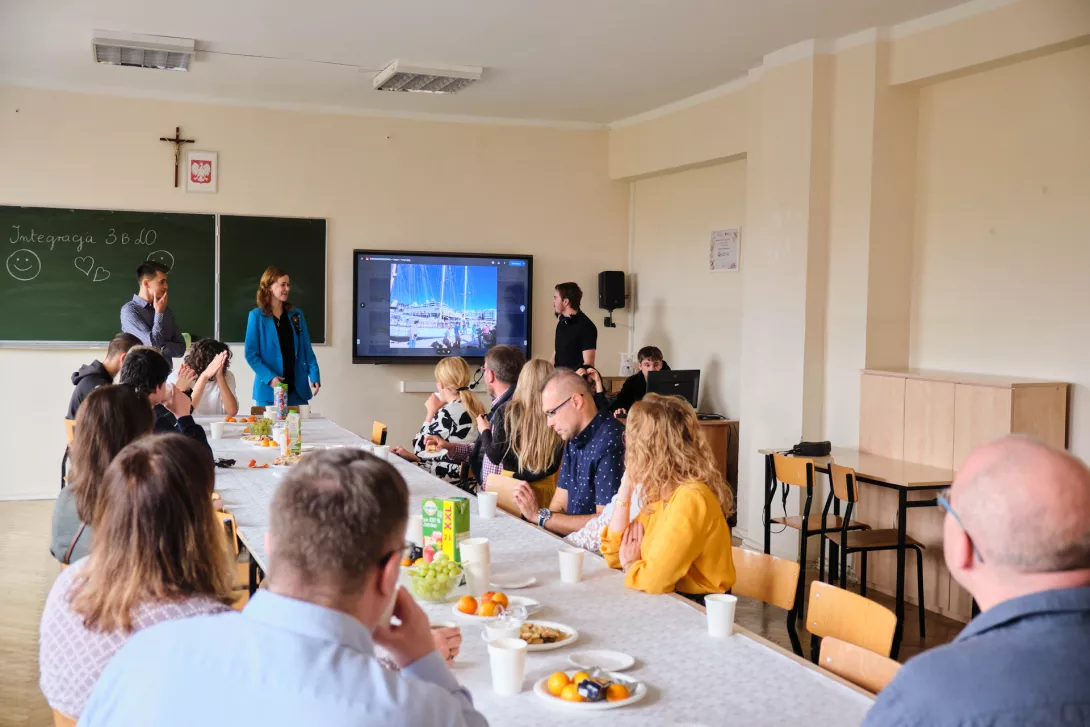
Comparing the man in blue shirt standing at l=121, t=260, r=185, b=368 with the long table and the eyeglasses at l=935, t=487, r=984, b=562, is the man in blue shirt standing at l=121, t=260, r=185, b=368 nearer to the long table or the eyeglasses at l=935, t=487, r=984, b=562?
the long table

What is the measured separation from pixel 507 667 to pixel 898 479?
334 cm

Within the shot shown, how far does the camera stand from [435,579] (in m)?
2.48

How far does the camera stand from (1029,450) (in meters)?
1.32

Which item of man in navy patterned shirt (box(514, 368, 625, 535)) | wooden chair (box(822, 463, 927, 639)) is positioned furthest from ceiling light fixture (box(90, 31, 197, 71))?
wooden chair (box(822, 463, 927, 639))

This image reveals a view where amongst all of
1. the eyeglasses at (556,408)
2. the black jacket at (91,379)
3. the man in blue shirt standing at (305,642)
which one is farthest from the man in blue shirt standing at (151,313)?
the man in blue shirt standing at (305,642)

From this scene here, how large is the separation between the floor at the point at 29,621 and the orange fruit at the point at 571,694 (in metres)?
2.51

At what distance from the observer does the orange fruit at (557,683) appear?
6.18 feet

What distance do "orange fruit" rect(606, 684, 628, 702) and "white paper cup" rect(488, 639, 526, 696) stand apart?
0.18 m

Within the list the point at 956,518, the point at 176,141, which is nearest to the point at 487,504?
the point at 956,518

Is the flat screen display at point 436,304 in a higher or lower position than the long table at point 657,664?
higher

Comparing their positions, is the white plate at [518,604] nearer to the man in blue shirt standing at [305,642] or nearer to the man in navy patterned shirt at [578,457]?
the man in blue shirt standing at [305,642]

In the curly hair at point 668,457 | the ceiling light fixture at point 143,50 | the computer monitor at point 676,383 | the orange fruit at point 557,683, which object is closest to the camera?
the orange fruit at point 557,683

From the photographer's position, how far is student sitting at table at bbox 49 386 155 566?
2.44 meters

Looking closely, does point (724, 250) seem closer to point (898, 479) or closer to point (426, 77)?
point (426, 77)
